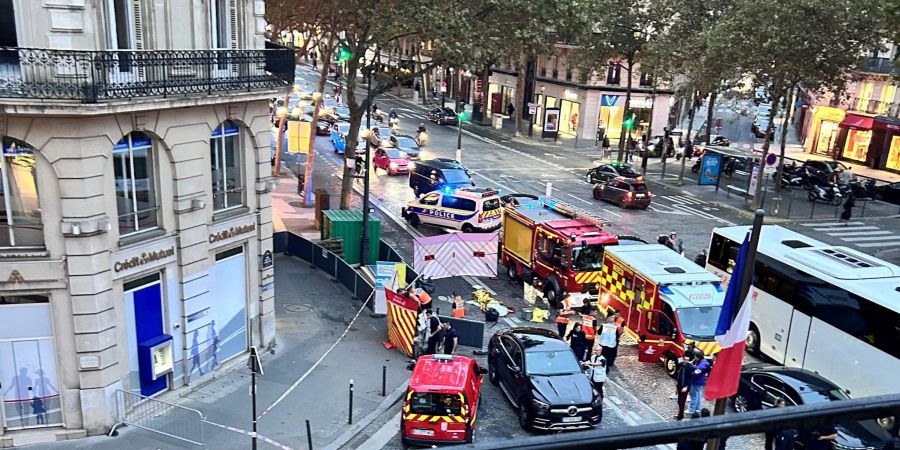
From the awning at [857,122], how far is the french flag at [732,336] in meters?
47.1

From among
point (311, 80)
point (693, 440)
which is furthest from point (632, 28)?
point (311, 80)

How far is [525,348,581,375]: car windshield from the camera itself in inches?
650

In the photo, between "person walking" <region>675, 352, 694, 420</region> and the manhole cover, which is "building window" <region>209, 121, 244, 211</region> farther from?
"person walking" <region>675, 352, 694, 420</region>

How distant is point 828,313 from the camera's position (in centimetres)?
1842

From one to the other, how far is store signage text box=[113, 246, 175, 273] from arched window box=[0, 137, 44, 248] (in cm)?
147

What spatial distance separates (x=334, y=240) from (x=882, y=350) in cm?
1776

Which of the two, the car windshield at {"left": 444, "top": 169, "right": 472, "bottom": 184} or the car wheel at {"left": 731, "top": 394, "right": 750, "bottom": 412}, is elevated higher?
the car windshield at {"left": 444, "top": 169, "right": 472, "bottom": 184}

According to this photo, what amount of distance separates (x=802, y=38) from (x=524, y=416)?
26.8 metres

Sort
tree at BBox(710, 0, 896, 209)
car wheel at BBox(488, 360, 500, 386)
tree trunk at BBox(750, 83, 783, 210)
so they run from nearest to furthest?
car wheel at BBox(488, 360, 500, 386) < tree at BBox(710, 0, 896, 209) < tree trunk at BBox(750, 83, 783, 210)

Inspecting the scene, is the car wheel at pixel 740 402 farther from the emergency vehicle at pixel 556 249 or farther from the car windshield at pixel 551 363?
the emergency vehicle at pixel 556 249

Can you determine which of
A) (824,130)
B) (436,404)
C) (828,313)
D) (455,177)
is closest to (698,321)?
(828,313)

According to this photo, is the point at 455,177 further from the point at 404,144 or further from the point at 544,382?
the point at 544,382

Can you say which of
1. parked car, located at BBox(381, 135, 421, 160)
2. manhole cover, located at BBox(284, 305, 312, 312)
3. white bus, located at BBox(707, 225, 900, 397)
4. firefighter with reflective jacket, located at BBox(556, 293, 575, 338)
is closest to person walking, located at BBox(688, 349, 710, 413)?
white bus, located at BBox(707, 225, 900, 397)

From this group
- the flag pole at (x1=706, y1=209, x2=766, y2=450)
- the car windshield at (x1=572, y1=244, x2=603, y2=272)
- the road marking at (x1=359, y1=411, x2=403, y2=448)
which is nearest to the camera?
the flag pole at (x1=706, y1=209, x2=766, y2=450)
